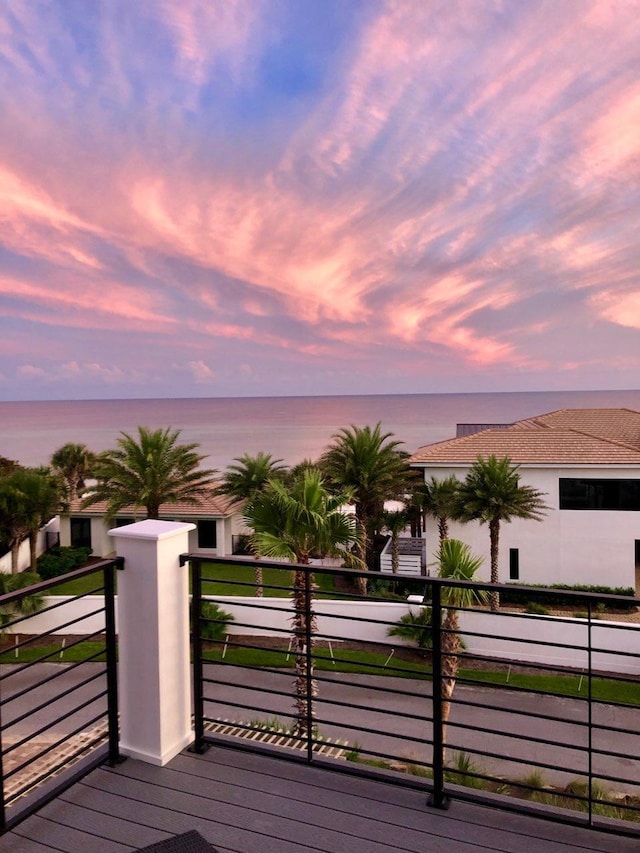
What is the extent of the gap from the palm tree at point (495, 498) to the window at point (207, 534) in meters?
12.1

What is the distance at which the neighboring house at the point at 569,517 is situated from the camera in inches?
908

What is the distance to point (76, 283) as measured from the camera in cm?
→ 4747

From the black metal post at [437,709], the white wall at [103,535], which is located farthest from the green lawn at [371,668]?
the black metal post at [437,709]

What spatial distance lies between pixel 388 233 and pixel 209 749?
46.6 meters

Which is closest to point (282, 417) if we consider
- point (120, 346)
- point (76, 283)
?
point (120, 346)

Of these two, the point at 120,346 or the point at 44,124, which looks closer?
the point at 44,124

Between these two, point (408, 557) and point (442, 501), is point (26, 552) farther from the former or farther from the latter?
point (442, 501)

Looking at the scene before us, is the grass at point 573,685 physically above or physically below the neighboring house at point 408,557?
below

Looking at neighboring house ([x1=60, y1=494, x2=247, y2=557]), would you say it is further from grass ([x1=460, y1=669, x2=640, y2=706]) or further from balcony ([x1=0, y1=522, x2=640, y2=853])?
balcony ([x1=0, y1=522, x2=640, y2=853])

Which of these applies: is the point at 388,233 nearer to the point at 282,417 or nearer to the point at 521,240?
the point at 521,240

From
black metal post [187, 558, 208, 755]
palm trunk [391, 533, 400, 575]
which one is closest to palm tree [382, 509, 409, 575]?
palm trunk [391, 533, 400, 575]

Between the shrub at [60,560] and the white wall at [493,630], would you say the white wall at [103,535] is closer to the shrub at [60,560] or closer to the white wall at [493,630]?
the shrub at [60,560]

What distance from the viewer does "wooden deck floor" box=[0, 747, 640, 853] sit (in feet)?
8.55

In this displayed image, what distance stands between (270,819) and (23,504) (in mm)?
23741
